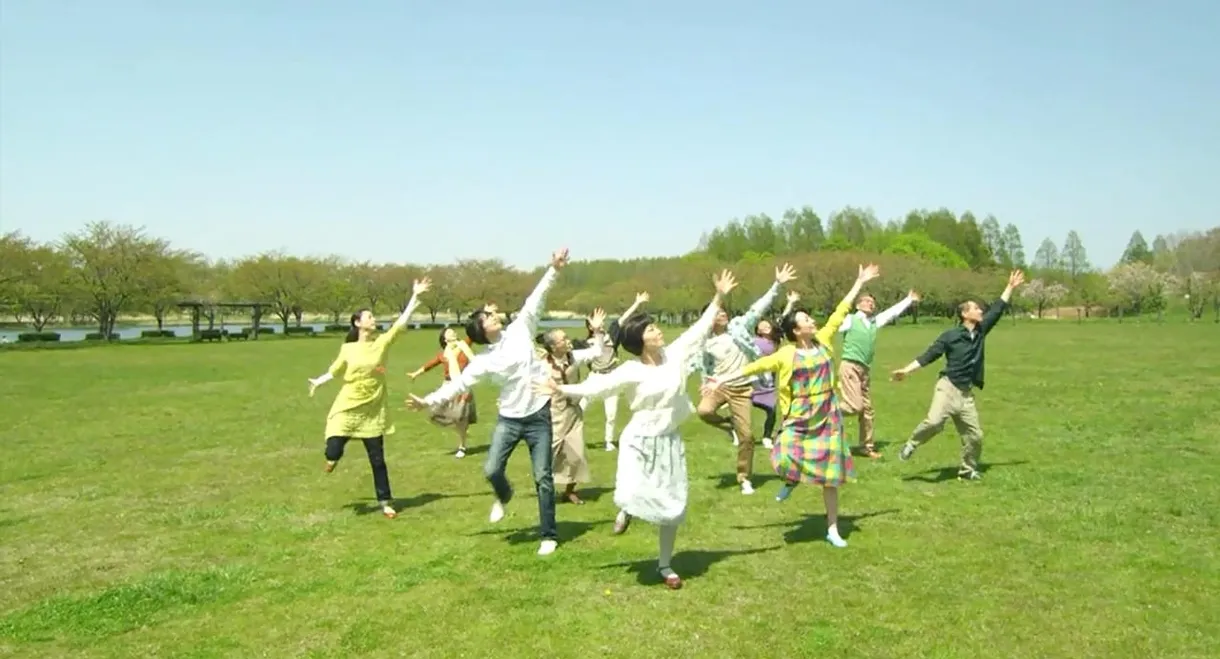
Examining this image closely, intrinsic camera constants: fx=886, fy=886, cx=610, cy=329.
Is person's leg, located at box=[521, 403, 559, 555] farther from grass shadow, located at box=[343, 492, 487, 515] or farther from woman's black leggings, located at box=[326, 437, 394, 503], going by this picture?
grass shadow, located at box=[343, 492, 487, 515]

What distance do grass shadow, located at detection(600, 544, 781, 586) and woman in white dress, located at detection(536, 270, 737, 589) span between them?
21 cm

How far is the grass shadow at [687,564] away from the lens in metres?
7.04

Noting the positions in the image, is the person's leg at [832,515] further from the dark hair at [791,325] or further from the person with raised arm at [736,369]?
the person with raised arm at [736,369]

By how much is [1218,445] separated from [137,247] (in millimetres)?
63737

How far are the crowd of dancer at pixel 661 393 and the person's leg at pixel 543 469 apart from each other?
11mm

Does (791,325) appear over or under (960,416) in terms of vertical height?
over

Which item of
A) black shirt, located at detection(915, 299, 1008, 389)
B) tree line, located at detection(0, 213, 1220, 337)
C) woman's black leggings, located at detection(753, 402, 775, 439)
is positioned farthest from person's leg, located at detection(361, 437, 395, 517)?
tree line, located at detection(0, 213, 1220, 337)

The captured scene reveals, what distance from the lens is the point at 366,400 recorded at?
9.47 metres

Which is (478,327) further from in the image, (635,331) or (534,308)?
(635,331)

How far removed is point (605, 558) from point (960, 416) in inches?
201

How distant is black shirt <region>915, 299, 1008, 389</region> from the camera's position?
34.2ft

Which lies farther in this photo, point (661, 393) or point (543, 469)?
point (543, 469)

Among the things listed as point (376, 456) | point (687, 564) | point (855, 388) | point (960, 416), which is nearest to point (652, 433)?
point (687, 564)

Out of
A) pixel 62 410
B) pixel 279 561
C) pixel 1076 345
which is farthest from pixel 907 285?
pixel 279 561
